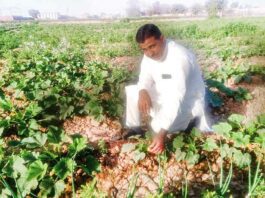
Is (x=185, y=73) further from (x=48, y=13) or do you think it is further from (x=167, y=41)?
(x=48, y=13)

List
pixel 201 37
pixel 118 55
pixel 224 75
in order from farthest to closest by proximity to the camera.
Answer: pixel 201 37, pixel 118 55, pixel 224 75

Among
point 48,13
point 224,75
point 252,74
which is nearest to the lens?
point 224,75


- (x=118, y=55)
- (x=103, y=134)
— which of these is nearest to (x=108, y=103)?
(x=103, y=134)

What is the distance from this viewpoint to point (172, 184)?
3.09m

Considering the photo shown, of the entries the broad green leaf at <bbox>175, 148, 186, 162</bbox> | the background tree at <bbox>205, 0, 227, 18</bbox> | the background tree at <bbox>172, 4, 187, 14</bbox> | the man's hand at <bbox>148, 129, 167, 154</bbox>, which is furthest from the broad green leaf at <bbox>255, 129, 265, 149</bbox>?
the background tree at <bbox>172, 4, 187, 14</bbox>

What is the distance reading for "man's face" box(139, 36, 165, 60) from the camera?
3.41 meters

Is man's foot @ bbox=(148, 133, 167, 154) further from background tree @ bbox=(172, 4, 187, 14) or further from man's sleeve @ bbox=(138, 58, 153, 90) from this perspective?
background tree @ bbox=(172, 4, 187, 14)

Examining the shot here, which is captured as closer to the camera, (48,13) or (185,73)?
(185,73)

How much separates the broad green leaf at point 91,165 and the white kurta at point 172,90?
637mm

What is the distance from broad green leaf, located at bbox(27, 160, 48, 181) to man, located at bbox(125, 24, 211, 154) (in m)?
0.90

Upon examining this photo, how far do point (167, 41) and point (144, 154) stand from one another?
4.12 ft

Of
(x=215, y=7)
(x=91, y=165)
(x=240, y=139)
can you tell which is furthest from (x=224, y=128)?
(x=215, y=7)

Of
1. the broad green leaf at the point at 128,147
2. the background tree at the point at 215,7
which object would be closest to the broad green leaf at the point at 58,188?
the broad green leaf at the point at 128,147

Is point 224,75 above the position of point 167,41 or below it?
below
